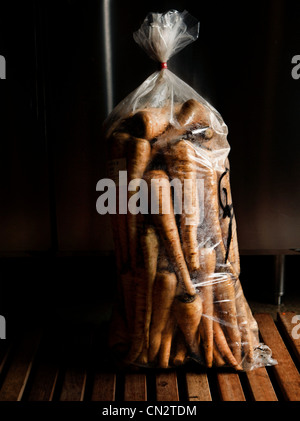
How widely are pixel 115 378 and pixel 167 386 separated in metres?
0.14

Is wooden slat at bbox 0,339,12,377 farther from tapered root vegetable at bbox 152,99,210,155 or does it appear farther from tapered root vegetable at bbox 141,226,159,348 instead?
tapered root vegetable at bbox 152,99,210,155

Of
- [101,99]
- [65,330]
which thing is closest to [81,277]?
[65,330]

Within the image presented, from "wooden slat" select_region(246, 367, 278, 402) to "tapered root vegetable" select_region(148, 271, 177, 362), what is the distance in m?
0.25

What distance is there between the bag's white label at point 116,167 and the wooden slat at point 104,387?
0.49 metres

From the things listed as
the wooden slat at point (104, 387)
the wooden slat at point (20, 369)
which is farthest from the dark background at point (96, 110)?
the wooden slat at point (104, 387)

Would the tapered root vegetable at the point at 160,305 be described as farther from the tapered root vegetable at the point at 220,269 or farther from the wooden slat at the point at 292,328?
the wooden slat at the point at 292,328

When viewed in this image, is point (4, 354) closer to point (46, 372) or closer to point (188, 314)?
point (46, 372)

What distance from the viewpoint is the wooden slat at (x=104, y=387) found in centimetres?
97

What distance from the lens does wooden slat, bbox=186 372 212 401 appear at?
3.16 ft

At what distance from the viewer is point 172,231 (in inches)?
38.9

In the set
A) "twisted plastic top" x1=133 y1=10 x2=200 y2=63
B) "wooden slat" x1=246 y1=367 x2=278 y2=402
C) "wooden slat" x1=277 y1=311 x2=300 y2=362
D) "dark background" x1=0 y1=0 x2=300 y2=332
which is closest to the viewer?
"wooden slat" x1=246 y1=367 x2=278 y2=402

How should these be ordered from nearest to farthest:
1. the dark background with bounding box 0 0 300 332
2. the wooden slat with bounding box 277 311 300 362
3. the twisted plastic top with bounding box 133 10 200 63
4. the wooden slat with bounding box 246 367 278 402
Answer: the wooden slat with bounding box 246 367 278 402 < the twisted plastic top with bounding box 133 10 200 63 < the wooden slat with bounding box 277 311 300 362 < the dark background with bounding box 0 0 300 332

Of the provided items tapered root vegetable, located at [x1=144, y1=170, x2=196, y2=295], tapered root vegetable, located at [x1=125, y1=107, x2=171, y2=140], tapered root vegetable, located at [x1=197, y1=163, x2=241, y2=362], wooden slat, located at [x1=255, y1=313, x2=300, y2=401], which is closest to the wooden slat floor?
wooden slat, located at [x1=255, y1=313, x2=300, y2=401]

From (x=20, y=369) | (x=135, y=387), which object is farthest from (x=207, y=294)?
(x=20, y=369)
